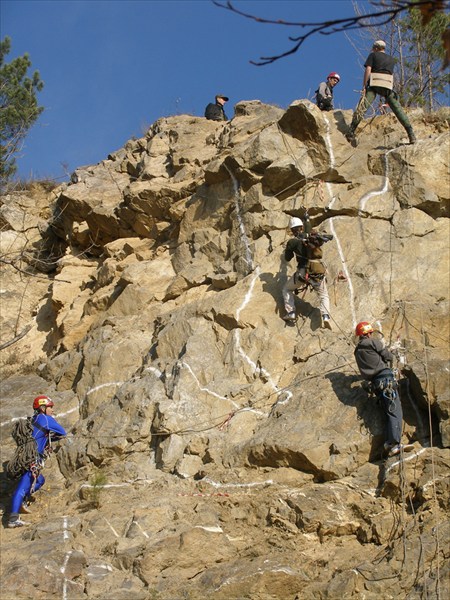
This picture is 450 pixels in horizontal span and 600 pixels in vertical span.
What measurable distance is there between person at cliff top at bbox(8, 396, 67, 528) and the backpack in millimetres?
53

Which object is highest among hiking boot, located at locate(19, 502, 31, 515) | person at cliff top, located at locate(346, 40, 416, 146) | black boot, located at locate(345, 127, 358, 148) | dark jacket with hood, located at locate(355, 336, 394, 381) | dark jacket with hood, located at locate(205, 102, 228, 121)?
dark jacket with hood, located at locate(205, 102, 228, 121)

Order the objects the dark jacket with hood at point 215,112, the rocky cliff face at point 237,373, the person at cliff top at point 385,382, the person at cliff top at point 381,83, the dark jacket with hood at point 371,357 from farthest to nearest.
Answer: the dark jacket with hood at point 215,112
the person at cliff top at point 381,83
the dark jacket with hood at point 371,357
the person at cliff top at point 385,382
the rocky cliff face at point 237,373

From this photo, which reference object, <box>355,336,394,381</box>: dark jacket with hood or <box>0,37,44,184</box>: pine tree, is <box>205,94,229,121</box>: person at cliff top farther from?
<box>355,336,394,381</box>: dark jacket with hood

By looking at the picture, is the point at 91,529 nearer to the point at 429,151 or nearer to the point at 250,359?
the point at 250,359

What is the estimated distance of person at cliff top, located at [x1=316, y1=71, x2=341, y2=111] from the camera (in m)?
14.6

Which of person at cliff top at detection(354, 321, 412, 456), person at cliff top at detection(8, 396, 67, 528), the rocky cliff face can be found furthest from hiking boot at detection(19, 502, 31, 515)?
person at cliff top at detection(354, 321, 412, 456)

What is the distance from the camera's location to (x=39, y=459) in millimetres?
10188

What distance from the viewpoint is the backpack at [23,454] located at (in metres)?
10.1

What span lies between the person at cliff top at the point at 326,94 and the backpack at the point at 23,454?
8053mm

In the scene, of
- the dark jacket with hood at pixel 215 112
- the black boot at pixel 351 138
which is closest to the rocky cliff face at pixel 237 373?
the black boot at pixel 351 138

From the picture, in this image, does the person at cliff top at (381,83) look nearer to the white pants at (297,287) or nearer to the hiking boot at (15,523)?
the white pants at (297,287)

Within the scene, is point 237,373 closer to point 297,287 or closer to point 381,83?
point 297,287

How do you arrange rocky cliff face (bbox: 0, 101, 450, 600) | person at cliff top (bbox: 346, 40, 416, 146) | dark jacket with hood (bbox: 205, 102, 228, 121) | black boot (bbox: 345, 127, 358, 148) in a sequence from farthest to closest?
1. dark jacket with hood (bbox: 205, 102, 228, 121)
2. black boot (bbox: 345, 127, 358, 148)
3. person at cliff top (bbox: 346, 40, 416, 146)
4. rocky cliff face (bbox: 0, 101, 450, 600)

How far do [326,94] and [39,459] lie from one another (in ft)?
27.9
